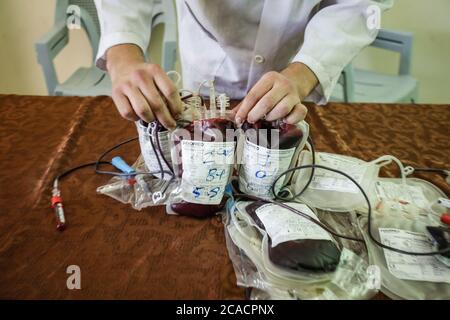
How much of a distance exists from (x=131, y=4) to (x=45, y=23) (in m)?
1.31

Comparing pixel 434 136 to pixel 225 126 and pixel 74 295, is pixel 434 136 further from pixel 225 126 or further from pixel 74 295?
pixel 74 295

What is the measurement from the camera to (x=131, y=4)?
756mm

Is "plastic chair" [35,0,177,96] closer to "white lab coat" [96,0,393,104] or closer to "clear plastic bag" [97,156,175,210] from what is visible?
"white lab coat" [96,0,393,104]

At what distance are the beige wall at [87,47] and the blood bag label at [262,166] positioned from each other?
154cm

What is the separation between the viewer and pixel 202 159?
1.71 ft

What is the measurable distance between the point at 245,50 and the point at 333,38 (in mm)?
204

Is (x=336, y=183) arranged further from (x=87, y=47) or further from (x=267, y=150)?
(x=87, y=47)

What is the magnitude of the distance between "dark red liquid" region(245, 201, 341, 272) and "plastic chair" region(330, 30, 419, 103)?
1083 millimetres

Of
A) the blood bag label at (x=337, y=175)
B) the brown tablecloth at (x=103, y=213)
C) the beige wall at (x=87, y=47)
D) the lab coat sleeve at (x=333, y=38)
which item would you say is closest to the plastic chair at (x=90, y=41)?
the beige wall at (x=87, y=47)

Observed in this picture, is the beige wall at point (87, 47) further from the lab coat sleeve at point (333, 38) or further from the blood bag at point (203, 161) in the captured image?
the blood bag at point (203, 161)

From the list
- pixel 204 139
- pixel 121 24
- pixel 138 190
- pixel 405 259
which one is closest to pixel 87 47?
pixel 121 24

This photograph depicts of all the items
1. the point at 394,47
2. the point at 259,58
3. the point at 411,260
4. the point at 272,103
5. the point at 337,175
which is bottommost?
the point at 411,260

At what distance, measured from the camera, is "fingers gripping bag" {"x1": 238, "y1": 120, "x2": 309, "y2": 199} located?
52 centimetres
